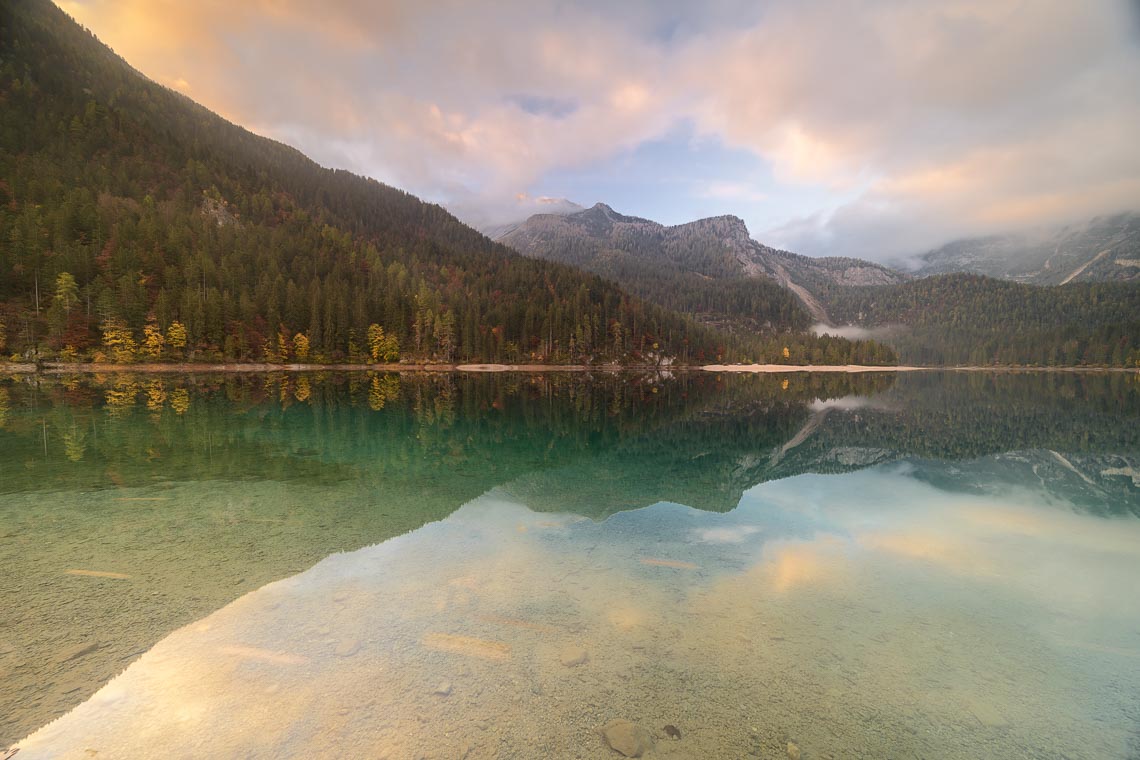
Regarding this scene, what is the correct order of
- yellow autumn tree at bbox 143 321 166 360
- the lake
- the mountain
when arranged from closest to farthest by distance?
the lake
yellow autumn tree at bbox 143 321 166 360
the mountain

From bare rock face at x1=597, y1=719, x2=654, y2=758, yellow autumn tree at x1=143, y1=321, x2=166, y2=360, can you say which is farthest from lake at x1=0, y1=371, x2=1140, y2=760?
yellow autumn tree at x1=143, y1=321, x2=166, y2=360

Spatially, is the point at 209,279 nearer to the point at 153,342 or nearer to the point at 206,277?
the point at 206,277

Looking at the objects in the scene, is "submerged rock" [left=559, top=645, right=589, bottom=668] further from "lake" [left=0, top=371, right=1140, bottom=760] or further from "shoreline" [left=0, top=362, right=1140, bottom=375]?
"shoreline" [left=0, top=362, right=1140, bottom=375]

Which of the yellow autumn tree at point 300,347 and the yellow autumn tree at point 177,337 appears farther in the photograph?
the yellow autumn tree at point 300,347

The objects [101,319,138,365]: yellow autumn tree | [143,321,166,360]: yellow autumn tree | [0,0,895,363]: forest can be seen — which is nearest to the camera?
[101,319,138,365]: yellow autumn tree

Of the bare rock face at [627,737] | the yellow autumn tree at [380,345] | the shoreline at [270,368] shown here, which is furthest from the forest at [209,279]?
the bare rock face at [627,737]

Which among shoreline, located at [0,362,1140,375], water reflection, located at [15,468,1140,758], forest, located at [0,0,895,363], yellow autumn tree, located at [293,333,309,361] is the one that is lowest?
water reflection, located at [15,468,1140,758]

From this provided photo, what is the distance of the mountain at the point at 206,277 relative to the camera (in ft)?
318

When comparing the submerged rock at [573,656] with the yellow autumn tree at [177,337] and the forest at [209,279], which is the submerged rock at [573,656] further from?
the yellow autumn tree at [177,337]

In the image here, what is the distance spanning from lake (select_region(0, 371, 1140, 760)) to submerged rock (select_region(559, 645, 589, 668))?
0.27 ft

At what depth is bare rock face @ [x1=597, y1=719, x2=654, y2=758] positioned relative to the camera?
18.2ft

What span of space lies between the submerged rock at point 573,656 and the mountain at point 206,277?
120 meters

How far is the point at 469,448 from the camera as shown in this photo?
2625 centimetres

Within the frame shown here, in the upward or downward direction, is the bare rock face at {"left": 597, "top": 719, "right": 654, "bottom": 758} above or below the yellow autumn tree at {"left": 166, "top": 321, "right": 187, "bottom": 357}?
below
